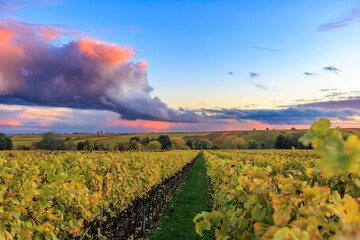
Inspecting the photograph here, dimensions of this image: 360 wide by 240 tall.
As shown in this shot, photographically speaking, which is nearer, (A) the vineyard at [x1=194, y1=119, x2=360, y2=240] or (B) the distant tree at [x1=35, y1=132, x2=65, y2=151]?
(A) the vineyard at [x1=194, y1=119, x2=360, y2=240]

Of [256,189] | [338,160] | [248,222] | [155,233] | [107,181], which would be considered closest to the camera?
[338,160]

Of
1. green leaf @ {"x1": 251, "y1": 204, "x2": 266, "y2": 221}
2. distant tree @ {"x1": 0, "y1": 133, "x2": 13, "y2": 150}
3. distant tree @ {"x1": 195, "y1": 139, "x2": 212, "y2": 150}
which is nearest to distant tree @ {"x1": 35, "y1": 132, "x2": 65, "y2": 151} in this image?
distant tree @ {"x1": 0, "y1": 133, "x2": 13, "y2": 150}

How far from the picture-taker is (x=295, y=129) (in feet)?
438

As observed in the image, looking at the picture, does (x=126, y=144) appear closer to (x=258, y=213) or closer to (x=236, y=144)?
(x=236, y=144)

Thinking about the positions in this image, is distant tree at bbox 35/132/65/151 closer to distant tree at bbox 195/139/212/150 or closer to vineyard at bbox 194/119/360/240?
distant tree at bbox 195/139/212/150

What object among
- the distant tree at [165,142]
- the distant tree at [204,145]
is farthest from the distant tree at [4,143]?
the distant tree at [204,145]

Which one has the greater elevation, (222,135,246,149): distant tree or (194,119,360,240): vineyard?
(194,119,360,240): vineyard

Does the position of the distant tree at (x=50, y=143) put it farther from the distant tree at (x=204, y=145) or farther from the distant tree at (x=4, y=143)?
the distant tree at (x=204, y=145)

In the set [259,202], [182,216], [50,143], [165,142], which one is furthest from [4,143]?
[259,202]

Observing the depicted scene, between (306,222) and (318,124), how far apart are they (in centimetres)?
67

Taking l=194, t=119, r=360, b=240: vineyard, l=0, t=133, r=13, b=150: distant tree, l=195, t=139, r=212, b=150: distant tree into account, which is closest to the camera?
l=194, t=119, r=360, b=240: vineyard

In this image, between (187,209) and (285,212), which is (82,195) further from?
(187,209)

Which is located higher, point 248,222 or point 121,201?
point 248,222

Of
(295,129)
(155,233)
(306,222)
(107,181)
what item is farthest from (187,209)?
(295,129)
